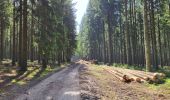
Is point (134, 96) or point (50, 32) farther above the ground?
point (50, 32)

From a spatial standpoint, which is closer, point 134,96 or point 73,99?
point 73,99

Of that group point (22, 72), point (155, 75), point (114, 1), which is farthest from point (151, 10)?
point (155, 75)

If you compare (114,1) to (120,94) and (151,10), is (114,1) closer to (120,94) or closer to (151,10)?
(151,10)

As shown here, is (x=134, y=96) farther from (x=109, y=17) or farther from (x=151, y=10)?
(x=109, y=17)

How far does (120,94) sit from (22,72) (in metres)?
15.6

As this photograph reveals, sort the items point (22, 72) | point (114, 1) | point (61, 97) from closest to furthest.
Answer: point (61, 97)
point (22, 72)
point (114, 1)

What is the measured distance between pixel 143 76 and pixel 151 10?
2307cm

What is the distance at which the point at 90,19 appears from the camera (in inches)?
2815

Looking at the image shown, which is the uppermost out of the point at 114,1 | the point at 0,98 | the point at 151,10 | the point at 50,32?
the point at 114,1

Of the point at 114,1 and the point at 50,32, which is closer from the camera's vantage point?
the point at 50,32

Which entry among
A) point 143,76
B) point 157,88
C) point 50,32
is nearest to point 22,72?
point 50,32

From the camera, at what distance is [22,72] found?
2727 centimetres

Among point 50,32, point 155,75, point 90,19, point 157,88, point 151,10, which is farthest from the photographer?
point 90,19

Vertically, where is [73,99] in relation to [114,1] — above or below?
below
